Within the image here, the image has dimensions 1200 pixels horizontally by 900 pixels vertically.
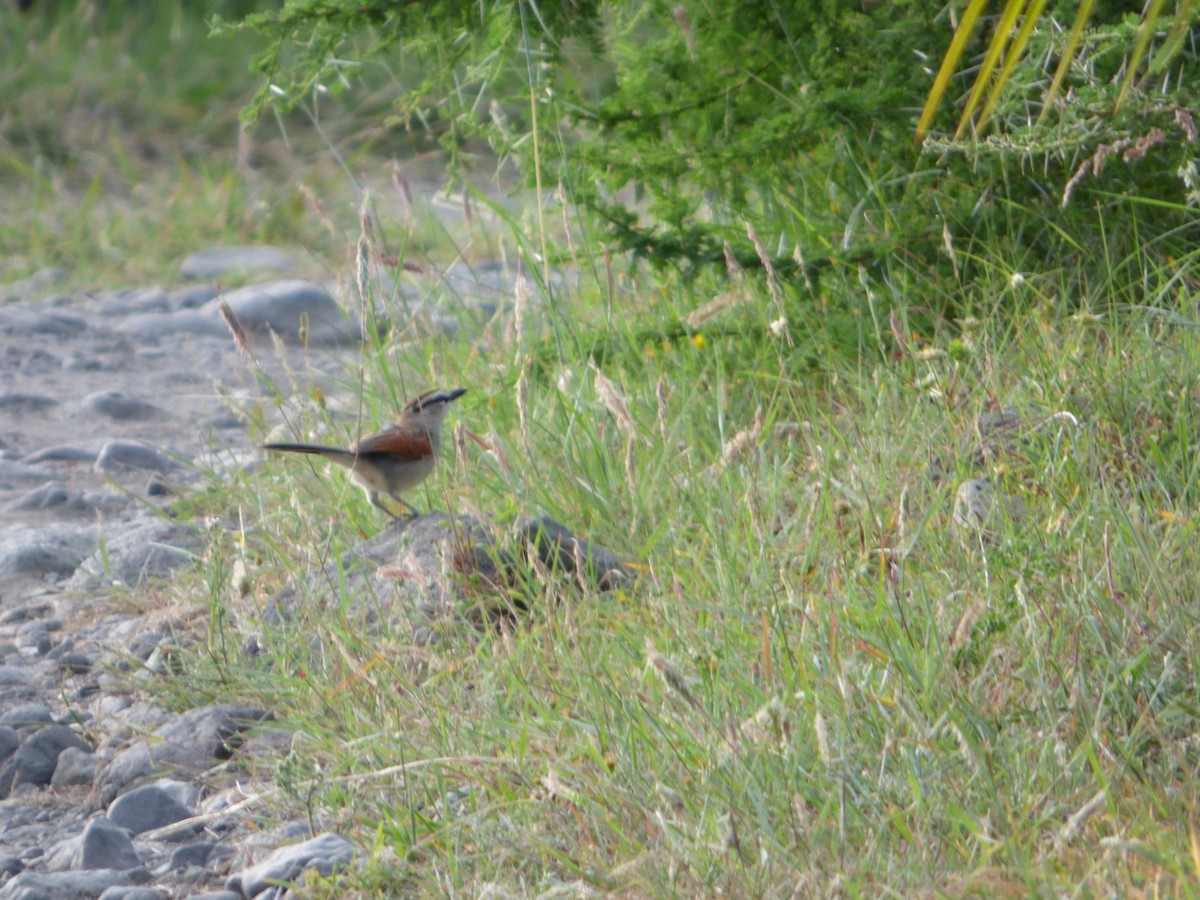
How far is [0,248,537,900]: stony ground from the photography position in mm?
3375

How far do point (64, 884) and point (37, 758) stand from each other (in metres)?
0.81

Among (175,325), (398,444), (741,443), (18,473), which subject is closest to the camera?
(741,443)

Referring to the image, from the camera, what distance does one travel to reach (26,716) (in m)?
4.11

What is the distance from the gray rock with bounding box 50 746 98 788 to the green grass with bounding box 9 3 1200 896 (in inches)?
14.0

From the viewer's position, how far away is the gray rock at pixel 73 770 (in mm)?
3859

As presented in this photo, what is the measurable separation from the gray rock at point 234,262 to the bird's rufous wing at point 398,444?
15.1 feet

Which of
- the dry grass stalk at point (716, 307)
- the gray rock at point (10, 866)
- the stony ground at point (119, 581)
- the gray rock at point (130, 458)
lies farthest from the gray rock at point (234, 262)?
the gray rock at point (10, 866)

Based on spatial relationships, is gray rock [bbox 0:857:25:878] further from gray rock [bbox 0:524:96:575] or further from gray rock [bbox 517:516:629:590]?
gray rock [bbox 0:524:96:575]

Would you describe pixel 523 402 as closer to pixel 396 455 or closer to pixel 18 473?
pixel 396 455

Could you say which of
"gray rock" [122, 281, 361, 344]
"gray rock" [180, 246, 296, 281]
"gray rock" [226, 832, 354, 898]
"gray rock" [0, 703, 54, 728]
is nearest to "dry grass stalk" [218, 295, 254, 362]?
"gray rock" [0, 703, 54, 728]

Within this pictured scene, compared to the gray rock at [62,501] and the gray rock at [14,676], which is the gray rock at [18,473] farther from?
the gray rock at [14,676]

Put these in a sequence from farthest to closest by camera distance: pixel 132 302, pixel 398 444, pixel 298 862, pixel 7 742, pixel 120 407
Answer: pixel 132 302
pixel 120 407
pixel 398 444
pixel 7 742
pixel 298 862

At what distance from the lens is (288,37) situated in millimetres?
5215

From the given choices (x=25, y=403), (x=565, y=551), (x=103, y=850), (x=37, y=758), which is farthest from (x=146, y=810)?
(x=25, y=403)
